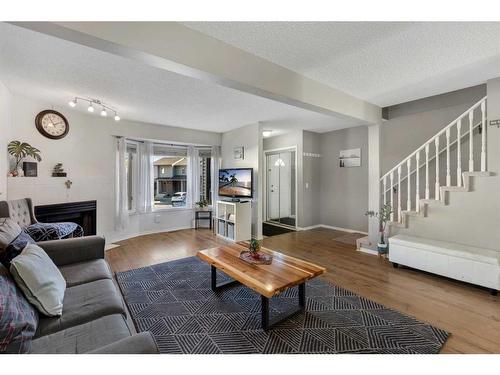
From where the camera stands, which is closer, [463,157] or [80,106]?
[463,157]

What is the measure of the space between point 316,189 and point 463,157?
113 inches

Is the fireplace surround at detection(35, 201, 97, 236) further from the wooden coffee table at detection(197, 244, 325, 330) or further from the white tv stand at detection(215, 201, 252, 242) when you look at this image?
the wooden coffee table at detection(197, 244, 325, 330)

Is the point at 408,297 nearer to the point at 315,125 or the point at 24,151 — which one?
the point at 315,125

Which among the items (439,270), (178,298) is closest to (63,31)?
(178,298)

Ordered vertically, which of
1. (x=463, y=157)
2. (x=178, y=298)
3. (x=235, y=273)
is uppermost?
(x=463, y=157)

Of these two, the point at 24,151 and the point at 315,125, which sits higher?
the point at 315,125

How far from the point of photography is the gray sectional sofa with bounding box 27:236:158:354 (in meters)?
1.01

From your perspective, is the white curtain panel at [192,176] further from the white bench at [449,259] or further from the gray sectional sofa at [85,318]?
the white bench at [449,259]

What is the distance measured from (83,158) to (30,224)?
1405 millimetres

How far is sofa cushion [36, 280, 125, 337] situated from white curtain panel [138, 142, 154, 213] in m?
3.48

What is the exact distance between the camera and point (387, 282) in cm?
269

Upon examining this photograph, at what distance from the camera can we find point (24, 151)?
128 inches

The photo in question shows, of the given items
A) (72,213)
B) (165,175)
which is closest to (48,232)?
(72,213)

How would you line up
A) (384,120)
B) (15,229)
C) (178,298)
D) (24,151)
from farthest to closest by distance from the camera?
1. (384,120)
2. (24,151)
3. (178,298)
4. (15,229)
